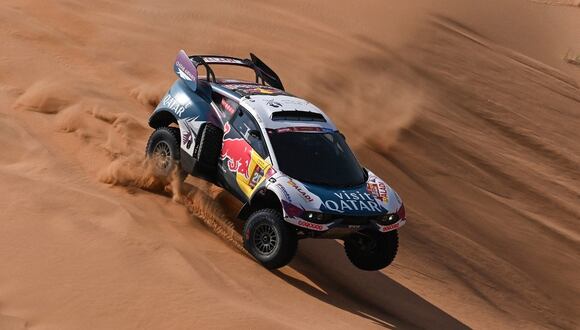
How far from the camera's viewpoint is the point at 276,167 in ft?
32.8

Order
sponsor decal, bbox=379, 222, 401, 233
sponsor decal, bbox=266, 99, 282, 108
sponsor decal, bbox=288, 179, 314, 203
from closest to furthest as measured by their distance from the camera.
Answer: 1. sponsor decal, bbox=288, 179, 314, 203
2. sponsor decal, bbox=379, 222, 401, 233
3. sponsor decal, bbox=266, 99, 282, 108

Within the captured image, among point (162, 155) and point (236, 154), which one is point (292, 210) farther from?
point (162, 155)

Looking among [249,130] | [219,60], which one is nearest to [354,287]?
[249,130]

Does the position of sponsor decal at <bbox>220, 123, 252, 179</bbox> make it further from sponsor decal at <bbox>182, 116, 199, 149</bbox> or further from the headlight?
the headlight

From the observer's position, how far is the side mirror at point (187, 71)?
11203 millimetres

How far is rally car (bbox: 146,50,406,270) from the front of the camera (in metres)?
9.63

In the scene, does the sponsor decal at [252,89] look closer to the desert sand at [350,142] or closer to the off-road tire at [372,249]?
the desert sand at [350,142]

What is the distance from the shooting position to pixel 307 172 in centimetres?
1008

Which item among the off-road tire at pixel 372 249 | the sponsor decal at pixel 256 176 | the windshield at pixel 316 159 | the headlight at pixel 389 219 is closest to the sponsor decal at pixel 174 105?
the windshield at pixel 316 159

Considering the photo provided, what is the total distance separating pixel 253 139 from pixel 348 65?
741 centimetres

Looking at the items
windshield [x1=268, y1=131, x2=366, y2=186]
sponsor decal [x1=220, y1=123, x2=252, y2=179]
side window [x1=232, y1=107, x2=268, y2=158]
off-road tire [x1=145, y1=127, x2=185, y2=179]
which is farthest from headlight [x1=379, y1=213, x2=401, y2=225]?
off-road tire [x1=145, y1=127, x2=185, y2=179]

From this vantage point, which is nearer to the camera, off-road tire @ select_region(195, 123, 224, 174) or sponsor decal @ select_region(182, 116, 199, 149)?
off-road tire @ select_region(195, 123, 224, 174)

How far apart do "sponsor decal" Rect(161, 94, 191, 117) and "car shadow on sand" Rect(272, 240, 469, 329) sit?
2.09 metres

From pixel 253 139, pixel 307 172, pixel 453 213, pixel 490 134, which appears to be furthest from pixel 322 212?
pixel 490 134
